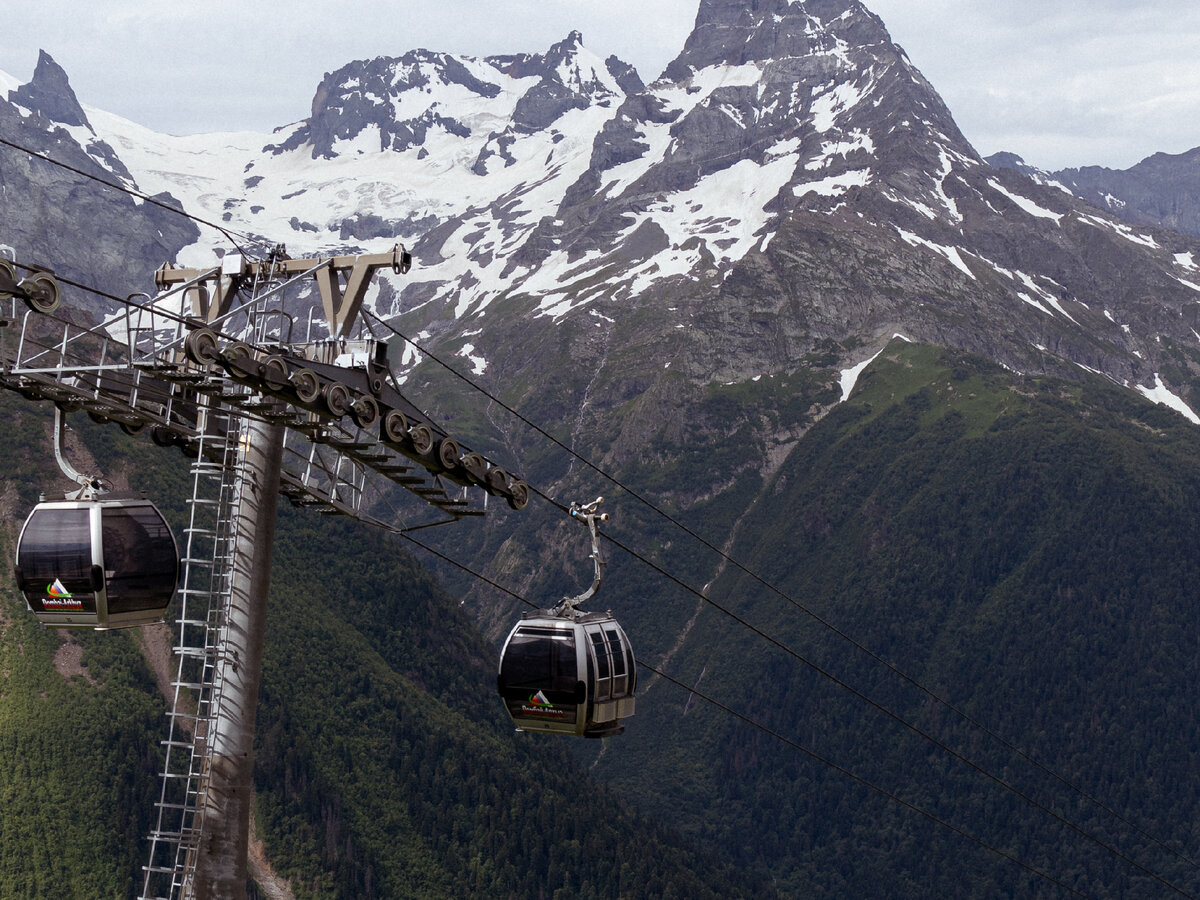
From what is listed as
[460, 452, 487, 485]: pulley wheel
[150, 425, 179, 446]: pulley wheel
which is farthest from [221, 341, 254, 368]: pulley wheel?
[460, 452, 487, 485]: pulley wheel

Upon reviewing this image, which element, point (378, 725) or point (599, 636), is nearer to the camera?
point (599, 636)

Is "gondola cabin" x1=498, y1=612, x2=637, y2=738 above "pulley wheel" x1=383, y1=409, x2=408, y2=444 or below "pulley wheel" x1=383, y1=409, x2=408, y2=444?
below

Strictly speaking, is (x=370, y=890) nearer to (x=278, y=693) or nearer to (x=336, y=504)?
(x=278, y=693)

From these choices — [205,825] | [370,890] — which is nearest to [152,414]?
[205,825]

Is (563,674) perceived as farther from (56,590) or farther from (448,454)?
(56,590)

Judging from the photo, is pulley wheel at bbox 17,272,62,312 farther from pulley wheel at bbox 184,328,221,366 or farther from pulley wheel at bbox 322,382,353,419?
pulley wheel at bbox 322,382,353,419

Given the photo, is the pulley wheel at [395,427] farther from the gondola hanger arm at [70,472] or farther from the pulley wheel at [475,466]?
the gondola hanger arm at [70,472]
